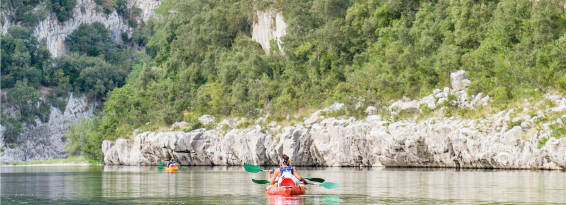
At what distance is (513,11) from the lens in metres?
→ 39.8

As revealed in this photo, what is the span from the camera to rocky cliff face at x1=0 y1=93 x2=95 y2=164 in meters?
93.7

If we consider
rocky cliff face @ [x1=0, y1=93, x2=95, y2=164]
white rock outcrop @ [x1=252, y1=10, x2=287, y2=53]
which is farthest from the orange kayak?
rocky cliff face @ [x1=0, y1=93, x2=95, y2=164]

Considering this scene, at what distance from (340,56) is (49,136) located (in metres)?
62.9

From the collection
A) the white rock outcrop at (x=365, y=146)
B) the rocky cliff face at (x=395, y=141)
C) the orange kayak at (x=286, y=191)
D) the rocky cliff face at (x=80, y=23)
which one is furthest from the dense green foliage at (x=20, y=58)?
the orange kayak at (x=286, y=191)

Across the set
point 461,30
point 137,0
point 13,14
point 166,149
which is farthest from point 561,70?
point 137,0

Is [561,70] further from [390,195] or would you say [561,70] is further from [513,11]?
[390,195]

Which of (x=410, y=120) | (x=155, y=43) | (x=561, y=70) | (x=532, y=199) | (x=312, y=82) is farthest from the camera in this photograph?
(x=155, y=43)

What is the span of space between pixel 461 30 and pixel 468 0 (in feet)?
7.73

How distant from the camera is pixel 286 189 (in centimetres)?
1800

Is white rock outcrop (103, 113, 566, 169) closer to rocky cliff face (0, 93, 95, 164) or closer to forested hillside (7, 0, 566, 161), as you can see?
forested hillside (7, 0, 566, 161)

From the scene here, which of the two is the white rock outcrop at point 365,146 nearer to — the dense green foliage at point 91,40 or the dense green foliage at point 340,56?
the dense green foliage at point 340,56

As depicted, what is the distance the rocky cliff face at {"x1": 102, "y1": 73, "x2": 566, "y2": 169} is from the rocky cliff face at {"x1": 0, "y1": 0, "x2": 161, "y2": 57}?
182 feet

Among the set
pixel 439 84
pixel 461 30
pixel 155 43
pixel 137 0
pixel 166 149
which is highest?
pixel 137 0

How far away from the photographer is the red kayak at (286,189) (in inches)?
710
